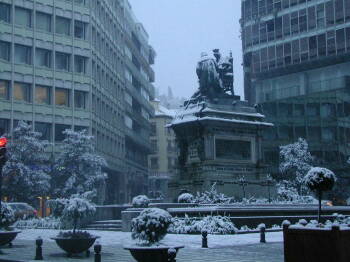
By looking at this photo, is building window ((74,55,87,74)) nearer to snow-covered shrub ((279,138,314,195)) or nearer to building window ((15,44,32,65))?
building window ((15,44,32,65))

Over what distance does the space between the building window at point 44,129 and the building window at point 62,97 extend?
2.78 meters

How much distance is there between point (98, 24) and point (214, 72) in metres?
38.0

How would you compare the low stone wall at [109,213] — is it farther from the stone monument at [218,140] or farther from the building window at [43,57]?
the building window at [43,57]

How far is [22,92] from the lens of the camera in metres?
61.1

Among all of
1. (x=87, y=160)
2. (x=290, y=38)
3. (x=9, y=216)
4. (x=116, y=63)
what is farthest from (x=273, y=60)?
(x=9, y=216)

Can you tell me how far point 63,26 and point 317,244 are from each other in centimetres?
5589

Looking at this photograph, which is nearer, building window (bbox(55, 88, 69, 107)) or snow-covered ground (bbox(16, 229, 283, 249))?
snow-covered ground (bbox(16, 229, 283, 249))

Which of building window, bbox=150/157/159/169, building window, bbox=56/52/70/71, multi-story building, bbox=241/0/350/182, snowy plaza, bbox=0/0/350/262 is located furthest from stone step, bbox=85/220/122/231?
building window, bbox=150/157/159/169

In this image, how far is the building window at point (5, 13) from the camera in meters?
60.3

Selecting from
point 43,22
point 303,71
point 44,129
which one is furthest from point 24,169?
point 303,71

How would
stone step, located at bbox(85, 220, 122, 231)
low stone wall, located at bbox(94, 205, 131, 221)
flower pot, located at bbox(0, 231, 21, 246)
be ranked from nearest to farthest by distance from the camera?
flower pot, located at bbox(0, 231, 21, 246) → stone step, located at bbox(85, 220, 122, 231) → low stone wall, located at bbox(94, 205, 131, 221)

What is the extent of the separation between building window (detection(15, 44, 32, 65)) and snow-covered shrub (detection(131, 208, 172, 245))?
48.7m

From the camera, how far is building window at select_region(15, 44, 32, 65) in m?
61.0

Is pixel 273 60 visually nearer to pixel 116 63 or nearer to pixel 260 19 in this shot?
pixel 260 19
